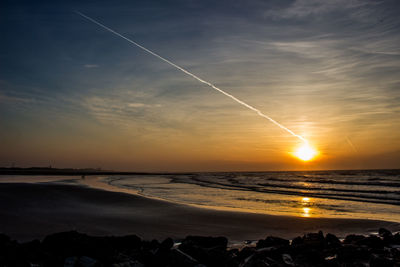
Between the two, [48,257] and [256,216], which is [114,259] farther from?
[256,216]

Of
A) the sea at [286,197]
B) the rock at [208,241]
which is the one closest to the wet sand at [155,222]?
the rock at [208,241]

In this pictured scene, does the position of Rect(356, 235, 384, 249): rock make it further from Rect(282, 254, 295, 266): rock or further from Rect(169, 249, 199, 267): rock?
Rect(169, 249, 199, 267): rock

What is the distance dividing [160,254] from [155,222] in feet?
19.9

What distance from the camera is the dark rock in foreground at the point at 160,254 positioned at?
5.76 meters

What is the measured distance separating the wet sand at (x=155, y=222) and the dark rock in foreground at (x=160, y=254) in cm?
251

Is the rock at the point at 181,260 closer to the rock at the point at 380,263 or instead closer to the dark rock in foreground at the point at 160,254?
the dark rock in foreground at the point at 160,254

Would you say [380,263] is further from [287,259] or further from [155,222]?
[155,222]

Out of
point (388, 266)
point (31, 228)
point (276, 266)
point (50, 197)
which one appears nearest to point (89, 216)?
point (31, 228)

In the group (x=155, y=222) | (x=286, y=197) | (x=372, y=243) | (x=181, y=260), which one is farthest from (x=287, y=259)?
(x=286, y=197)

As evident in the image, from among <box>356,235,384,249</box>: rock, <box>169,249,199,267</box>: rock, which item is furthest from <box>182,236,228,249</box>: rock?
<box>356,235,384,249</box>: rock

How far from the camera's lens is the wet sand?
10164 mm

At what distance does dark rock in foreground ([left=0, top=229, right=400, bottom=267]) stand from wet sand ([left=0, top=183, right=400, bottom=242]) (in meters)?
2.51

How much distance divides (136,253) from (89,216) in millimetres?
7432

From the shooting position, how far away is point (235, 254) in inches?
288
